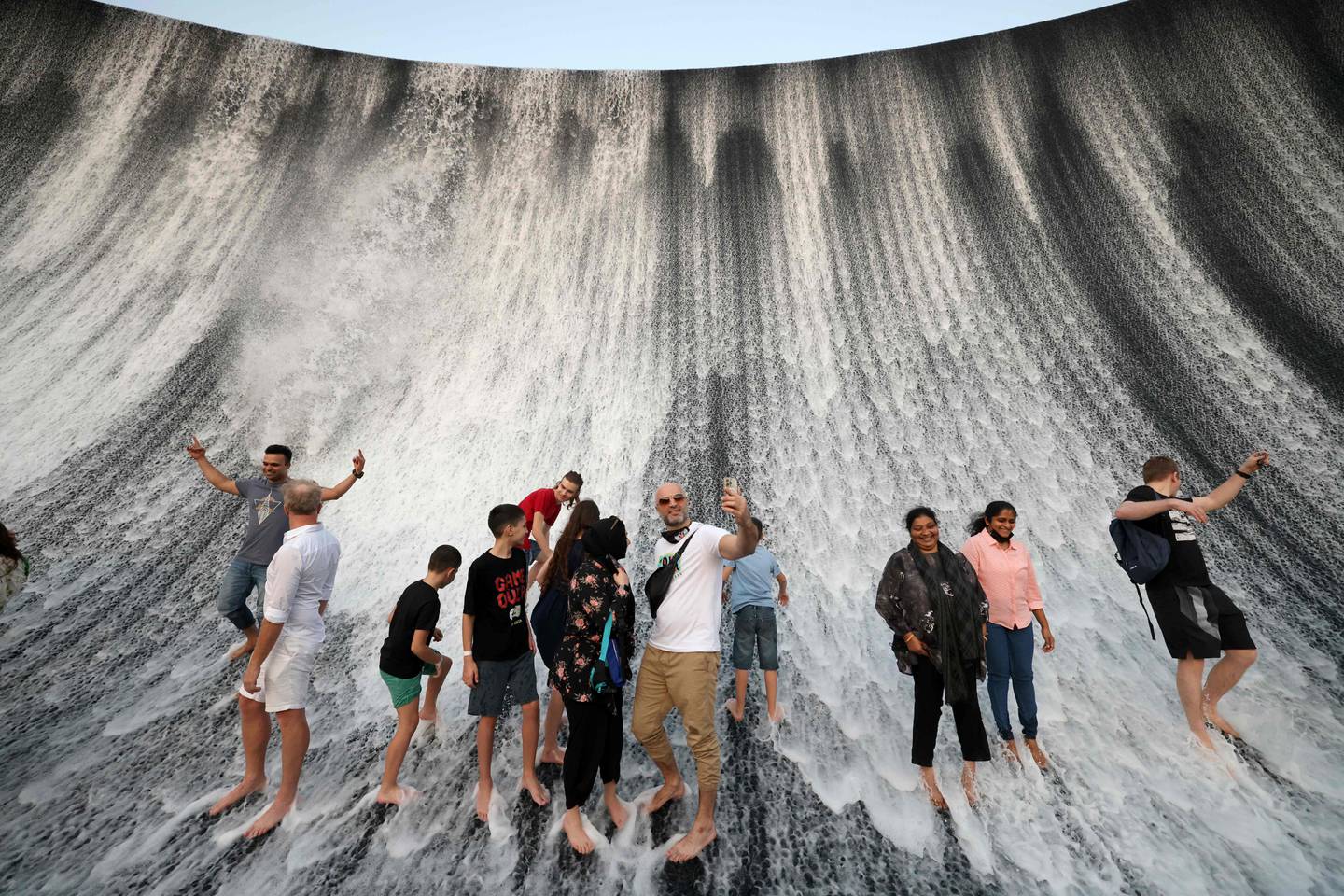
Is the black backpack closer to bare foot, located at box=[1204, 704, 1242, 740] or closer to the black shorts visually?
the black shorts

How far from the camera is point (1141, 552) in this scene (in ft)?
10.4

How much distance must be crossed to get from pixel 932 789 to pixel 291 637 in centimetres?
288

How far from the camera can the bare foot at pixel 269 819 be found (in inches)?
113

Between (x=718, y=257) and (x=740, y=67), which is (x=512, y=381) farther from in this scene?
(x=740, y=67)

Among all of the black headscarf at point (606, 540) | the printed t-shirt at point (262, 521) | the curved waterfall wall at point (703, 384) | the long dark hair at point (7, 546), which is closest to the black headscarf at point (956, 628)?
the curved waterfall wall at point (703, 384)

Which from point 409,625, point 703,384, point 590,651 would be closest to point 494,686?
point 409,625

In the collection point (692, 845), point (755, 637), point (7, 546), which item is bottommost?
point (692, 845)

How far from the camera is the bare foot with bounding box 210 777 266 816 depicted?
305 cm

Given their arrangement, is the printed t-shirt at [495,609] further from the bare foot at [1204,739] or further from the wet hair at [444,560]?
the bare foot at [1204,739]

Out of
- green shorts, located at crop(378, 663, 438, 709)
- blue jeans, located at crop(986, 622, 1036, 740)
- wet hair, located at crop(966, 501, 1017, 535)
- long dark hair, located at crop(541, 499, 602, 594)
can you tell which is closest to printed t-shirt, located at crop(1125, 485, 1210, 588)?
wet hair, located at crop(966, 501, 1017, 535)

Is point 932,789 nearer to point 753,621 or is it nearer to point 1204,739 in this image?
point 753,621

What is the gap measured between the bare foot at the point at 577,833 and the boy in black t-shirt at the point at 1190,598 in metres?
2.81

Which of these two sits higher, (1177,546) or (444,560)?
(1177,546)

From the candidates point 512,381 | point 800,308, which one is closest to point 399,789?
point 512,381
